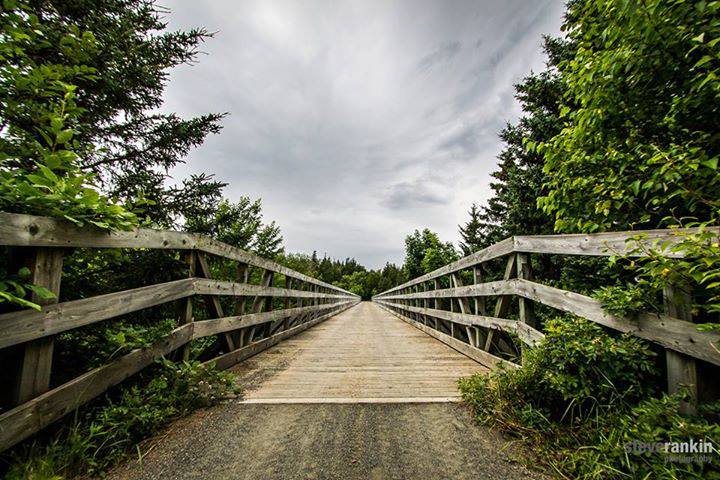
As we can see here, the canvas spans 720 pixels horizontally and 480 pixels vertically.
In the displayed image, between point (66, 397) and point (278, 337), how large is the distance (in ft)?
11.6

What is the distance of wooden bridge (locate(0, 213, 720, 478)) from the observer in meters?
1.34

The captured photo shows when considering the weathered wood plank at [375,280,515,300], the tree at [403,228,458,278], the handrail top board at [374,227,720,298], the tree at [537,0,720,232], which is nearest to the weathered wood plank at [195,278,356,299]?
the weathered wood plank at [375,280,515,300]

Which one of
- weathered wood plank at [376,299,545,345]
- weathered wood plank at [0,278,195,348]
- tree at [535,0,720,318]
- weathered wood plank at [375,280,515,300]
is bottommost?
weathered wood plank at [376,299,545,345]

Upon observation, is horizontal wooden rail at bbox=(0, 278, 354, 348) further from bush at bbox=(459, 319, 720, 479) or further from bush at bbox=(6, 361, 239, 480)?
bush at bbox=(459, 319, 720, 479)

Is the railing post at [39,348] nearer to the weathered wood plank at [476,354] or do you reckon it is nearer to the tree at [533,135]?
the weathered wood plank at [476,354]

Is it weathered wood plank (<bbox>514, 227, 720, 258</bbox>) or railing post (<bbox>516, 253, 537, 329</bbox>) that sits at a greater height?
weathered wood plank (<bbox>514, 227, 720, 258</bbox>)

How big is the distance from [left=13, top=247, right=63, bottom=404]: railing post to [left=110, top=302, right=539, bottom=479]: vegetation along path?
1.90ft

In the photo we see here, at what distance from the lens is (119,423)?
1.60m

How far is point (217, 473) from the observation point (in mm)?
1427

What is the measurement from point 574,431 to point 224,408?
94.3 inches

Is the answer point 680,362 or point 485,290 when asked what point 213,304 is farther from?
point 680,362

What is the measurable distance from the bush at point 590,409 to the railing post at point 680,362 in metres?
0.07

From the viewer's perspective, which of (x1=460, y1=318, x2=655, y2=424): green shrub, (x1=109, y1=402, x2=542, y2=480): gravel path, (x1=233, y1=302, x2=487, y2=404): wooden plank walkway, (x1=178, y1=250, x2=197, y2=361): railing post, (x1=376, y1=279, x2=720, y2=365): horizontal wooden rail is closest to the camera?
(x1=376, y1=279, x2=720, y2=365): horizontal wooden rail

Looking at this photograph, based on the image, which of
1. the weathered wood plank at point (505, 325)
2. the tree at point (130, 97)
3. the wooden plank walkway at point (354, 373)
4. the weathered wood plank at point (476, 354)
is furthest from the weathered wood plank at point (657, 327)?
the tree at point (130, 97)
